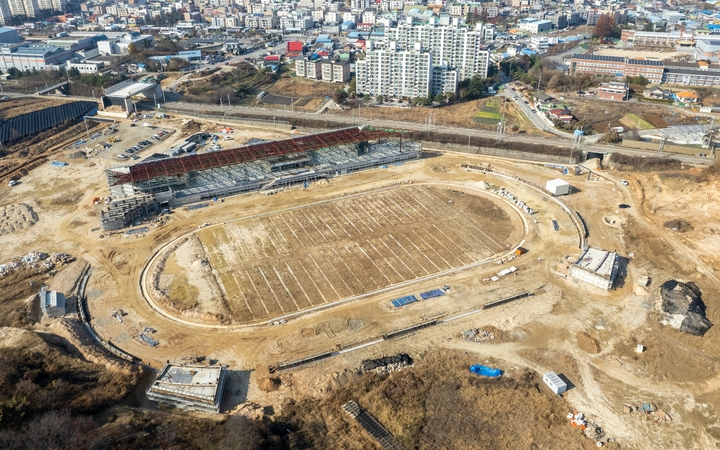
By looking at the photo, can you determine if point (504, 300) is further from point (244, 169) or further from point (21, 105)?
point (21, 105)

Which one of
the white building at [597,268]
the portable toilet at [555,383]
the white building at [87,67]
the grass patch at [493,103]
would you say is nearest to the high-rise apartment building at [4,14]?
the white building at [87,67]

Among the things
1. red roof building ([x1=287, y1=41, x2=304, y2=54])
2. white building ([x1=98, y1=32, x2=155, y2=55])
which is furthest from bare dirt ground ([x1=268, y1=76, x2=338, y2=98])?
white building ([x1=98, y1=32, x2=155, y2=55])

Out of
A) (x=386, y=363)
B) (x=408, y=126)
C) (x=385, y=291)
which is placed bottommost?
(x=386, y=363)

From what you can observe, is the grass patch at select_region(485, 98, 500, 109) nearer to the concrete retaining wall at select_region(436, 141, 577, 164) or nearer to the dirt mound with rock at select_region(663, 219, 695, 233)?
the concrete retaining wall at select_region(436, 141, 577, 164)

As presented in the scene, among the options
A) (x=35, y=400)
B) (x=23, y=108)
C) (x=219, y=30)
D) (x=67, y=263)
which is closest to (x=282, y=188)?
(x=67, y=263)

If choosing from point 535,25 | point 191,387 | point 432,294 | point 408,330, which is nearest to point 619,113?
point 432,294

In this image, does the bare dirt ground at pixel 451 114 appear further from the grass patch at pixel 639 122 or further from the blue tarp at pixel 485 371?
the blue tarp at pixel 485 371
